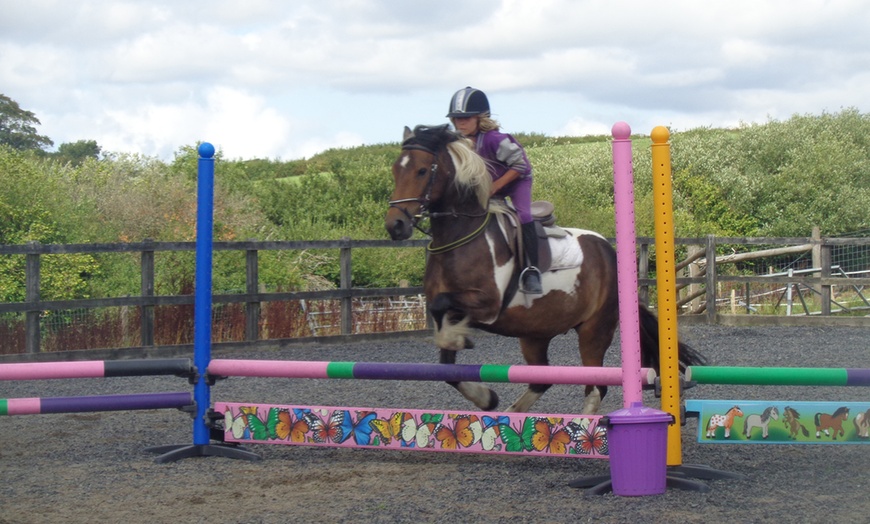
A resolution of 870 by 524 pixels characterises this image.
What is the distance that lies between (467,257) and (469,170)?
0.47m

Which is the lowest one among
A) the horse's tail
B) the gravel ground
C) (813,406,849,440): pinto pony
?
the gravel ground

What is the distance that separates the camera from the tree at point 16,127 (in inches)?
1651

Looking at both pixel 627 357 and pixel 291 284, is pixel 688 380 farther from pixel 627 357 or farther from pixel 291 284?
pixel 291 284

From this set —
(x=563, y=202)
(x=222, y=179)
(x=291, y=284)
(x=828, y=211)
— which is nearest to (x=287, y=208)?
(x=222, y=179)

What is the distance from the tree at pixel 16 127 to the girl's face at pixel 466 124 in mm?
40519

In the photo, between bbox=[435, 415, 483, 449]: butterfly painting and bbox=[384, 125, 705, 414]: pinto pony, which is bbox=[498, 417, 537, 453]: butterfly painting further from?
bbox=[384, 125, 705, 414]: pinto pony

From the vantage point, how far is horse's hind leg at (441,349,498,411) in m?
5.19

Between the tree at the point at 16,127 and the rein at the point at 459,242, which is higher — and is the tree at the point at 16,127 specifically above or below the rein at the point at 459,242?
above

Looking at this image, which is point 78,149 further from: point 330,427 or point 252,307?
point 330,427

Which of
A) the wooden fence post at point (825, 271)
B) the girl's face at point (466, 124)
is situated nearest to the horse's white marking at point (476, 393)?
the girl's face at point (466, 124)

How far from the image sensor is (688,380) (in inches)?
177

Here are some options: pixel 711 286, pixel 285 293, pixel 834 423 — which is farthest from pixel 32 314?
pixel 711 286

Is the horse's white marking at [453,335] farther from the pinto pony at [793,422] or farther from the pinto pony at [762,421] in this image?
the pinto pony at [793,422]

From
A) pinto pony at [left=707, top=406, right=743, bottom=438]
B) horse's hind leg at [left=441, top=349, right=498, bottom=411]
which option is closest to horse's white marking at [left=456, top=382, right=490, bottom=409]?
horse's hind leg at [left=441, top=349, right=498, bottom=411]
